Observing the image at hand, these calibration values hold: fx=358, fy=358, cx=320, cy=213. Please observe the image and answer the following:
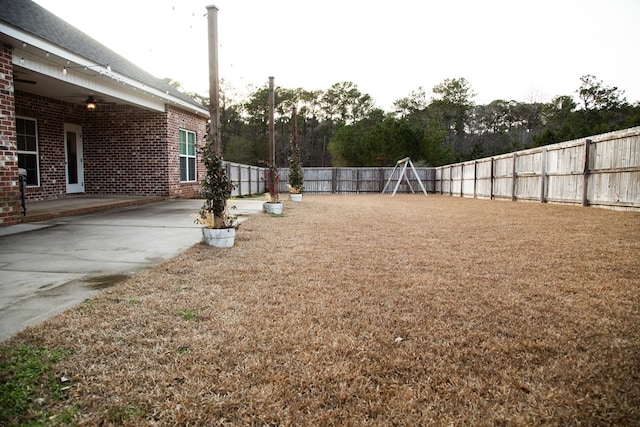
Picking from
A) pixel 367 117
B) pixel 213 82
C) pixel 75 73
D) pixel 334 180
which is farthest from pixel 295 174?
pixel 367 117

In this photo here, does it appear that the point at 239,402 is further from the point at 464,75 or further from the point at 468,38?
the point at 464,75

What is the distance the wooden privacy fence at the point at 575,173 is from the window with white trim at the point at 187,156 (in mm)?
11165

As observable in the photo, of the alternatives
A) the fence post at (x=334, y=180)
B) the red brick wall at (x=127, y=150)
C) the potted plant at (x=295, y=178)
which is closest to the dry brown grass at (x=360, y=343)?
the red brick wall at (x=127, y=150)

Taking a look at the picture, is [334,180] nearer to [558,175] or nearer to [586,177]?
[558,175]

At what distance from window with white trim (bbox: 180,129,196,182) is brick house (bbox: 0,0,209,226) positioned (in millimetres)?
33

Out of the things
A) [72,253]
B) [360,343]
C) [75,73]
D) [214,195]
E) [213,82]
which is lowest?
[360,343]

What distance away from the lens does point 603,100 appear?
90.2ft

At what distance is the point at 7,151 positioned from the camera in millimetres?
5512

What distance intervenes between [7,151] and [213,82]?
3478 mm

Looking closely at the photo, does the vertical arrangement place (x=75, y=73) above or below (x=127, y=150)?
above

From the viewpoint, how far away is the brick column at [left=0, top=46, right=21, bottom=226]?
212 inches

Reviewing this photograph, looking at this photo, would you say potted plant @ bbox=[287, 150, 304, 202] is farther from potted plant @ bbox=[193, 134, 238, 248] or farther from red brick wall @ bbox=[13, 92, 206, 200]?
potted plant @ bbox=[193, 134, 238, 248]

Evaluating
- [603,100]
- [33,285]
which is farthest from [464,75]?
[33,285]

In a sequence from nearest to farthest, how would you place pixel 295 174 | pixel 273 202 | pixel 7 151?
pixel 7 151 → pixel 273 202 → pixel 295 174
